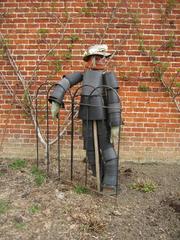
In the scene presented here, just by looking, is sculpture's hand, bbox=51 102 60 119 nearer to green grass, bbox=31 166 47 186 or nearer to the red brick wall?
green grass, bbox=31 166 47 186

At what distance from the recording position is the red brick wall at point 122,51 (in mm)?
5523

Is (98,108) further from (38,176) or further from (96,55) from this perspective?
(38,176)

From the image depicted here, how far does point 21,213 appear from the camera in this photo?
416 cm

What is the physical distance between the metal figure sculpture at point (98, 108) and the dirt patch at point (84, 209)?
1.11 ft

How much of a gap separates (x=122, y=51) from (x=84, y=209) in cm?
236

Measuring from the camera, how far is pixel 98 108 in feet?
14.5

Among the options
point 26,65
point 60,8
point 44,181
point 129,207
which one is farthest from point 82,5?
point 129,207

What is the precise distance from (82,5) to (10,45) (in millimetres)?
1136

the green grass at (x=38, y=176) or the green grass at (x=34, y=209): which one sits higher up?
the green grass at (x=38, y=176)

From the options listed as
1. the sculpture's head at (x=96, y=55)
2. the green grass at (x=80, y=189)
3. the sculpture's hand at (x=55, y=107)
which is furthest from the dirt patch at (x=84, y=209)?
the sculpture's head at (x=96, y=55)

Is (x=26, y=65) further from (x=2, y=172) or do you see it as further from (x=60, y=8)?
(x=2, y=172)

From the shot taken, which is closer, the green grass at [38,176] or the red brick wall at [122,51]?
the green grass at [38,176]

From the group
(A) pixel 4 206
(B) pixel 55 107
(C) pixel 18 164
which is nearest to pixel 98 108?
(B) pixel 55 107

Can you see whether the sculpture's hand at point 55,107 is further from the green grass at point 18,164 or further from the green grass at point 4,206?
the green grass at point 18,164
